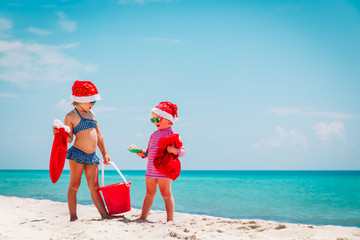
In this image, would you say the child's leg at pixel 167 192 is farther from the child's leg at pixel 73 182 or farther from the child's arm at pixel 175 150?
the child's leg at pixel 73 182

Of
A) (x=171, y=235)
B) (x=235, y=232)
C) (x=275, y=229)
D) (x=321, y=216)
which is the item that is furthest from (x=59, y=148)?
(x=321, y=216)

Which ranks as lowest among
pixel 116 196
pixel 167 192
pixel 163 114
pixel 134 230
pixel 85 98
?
pixel 134 230

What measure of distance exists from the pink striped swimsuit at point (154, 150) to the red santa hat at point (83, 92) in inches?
33.9

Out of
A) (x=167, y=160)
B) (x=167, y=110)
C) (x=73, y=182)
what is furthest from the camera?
(x=167, y=110)

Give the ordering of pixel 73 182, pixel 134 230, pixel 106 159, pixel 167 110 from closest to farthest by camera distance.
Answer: pixel 134 230
pixel 73 182
pixel 167 110
pixel 106 159

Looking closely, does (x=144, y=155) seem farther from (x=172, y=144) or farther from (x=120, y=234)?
(x=120, y=234)

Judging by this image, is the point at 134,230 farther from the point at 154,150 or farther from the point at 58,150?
the point at 58,150

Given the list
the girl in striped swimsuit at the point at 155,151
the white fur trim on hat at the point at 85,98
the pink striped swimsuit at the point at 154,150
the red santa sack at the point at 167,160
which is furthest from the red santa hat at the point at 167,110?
the white fur trim on hat at the point at 85,98

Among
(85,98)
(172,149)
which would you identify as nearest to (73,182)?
(85,98)

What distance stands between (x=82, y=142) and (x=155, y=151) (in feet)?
2.89

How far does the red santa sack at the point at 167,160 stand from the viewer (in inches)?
164

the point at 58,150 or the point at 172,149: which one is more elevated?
the point at 172,149

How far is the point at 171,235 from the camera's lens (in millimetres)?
3576

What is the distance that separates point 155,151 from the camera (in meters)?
4.36
